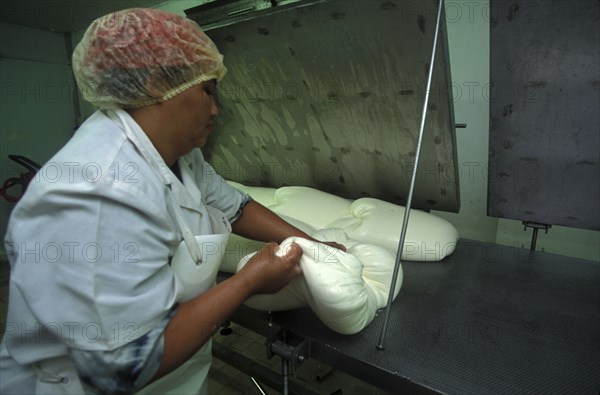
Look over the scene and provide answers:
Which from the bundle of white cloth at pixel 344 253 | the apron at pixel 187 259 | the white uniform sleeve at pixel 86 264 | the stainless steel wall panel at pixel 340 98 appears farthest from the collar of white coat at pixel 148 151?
the stainless steel wall panel at pixel 340 98

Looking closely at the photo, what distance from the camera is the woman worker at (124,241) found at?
586mm

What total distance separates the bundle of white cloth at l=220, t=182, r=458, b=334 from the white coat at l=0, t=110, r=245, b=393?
0.34m

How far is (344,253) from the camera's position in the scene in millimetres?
951

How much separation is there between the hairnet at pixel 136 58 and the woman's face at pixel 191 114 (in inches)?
0.8

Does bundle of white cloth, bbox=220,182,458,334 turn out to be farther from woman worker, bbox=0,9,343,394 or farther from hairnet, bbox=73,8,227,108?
hairnet, bbox=73,8,227,108

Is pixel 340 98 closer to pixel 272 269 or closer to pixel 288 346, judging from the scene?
pixel 272 269

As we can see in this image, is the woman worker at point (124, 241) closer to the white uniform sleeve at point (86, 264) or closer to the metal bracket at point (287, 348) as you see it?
the white uniform sleeve at point (86, 264)

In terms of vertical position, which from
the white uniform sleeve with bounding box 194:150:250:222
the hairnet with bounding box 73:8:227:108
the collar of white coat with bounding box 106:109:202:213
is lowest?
the white uniform sleeve with bounding box 194:150:250:222

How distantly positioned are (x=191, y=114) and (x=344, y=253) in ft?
1.78

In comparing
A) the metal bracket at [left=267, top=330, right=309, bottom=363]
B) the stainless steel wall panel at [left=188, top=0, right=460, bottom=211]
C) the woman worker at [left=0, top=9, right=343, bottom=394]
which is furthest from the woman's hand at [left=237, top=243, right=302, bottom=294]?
the stainless steel wall panel at [left=188, top=0, right=460, bottom=211]

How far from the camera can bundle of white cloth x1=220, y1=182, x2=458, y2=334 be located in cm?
87

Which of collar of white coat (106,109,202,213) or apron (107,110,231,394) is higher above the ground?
collar of white coat (106,109,202,213)

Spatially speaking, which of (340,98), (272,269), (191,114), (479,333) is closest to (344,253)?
(272,269)

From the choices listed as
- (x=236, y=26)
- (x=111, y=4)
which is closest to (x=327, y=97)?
(x=236, y=26)
